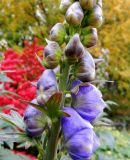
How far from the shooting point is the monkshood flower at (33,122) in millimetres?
1089

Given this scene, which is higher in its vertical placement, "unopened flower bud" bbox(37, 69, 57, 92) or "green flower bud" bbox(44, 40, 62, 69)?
"green flower bud" bbox(44, 40, 62, 69)

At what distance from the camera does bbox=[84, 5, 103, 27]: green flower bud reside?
1096mm

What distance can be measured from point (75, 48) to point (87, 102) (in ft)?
0.45

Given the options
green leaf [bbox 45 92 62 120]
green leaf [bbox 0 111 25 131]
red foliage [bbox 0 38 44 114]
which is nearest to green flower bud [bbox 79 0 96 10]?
green leaf [bbox 45 92 62 120]

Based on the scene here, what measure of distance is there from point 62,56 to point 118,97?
40.1 feet

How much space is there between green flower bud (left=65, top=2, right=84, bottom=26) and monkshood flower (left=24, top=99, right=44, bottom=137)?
0.21 metres

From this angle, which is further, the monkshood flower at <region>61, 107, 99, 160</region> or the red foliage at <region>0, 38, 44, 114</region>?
Answer: the red foliage at <region>0, 38, 44, 114</region>

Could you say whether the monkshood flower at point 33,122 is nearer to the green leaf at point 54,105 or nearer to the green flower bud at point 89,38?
the green leaf at point 54,105

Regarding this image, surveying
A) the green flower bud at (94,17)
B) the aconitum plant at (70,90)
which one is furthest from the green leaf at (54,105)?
the green flower bud at (94,17)

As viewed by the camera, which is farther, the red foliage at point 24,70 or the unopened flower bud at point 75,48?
the red foliage at point 24,70

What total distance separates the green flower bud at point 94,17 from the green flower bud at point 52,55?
10 centimetres

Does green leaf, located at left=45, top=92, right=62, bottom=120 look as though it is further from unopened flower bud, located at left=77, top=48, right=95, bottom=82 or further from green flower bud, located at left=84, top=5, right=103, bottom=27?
green flower bud, located at left=84, top=5, right=103, bottom=27

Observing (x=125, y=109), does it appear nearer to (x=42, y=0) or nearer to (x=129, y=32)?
(x=129, y=32)

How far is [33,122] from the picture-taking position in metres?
1.09
